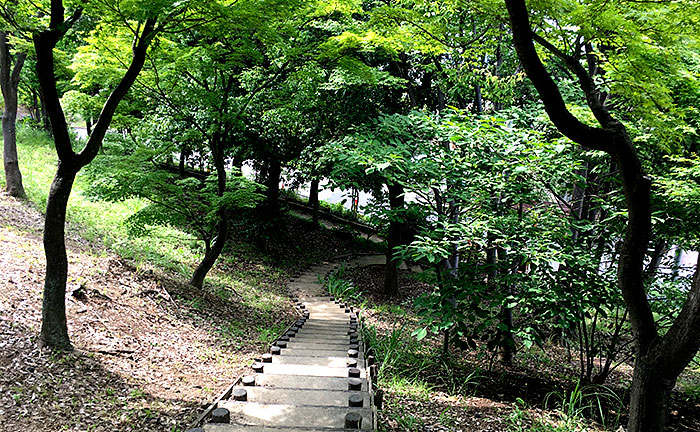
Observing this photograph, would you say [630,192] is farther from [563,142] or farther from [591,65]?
[591,65]

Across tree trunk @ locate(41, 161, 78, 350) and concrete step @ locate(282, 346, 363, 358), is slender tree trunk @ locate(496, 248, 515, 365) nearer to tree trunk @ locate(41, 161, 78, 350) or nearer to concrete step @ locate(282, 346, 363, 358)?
concrete step @ locate(282, 346, 363, 358)

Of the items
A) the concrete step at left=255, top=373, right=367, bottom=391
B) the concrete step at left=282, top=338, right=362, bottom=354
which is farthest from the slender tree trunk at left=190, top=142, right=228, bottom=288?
the concrete step at left=255, top=373, right=367, bottom=391

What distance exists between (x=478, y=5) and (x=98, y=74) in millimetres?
5060

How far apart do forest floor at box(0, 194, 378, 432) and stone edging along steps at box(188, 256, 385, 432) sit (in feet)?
2.04

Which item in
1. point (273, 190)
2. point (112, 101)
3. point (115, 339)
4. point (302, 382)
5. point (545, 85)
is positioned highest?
point (273, 190)

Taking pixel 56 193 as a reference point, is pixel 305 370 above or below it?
below

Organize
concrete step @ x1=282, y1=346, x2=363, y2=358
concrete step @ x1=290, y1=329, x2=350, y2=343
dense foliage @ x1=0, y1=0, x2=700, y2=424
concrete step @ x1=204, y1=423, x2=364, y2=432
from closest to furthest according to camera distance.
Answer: concrete step @ x1=204, y1=423, x2=364, y2=432
dense foliage @ x1=0, y1=0, x2=700, y2=424
concrete step @ x1=282, y1=346, x2=363, y2=358
concrete step @ x1=290, y1=329, x2=350, y2=343

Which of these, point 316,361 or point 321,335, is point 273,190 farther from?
point 316,361

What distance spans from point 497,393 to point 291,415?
3366mm

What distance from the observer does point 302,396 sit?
147 inches

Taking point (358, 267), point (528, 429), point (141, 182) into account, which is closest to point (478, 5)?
point (528, 429)

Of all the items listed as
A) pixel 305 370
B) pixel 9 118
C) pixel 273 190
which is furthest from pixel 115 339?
pixel 273 190

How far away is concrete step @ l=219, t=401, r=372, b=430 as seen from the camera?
3199 millimetres

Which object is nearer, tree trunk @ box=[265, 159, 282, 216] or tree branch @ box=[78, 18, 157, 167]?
tree branch @ box=[78, 18, 157, 167]
